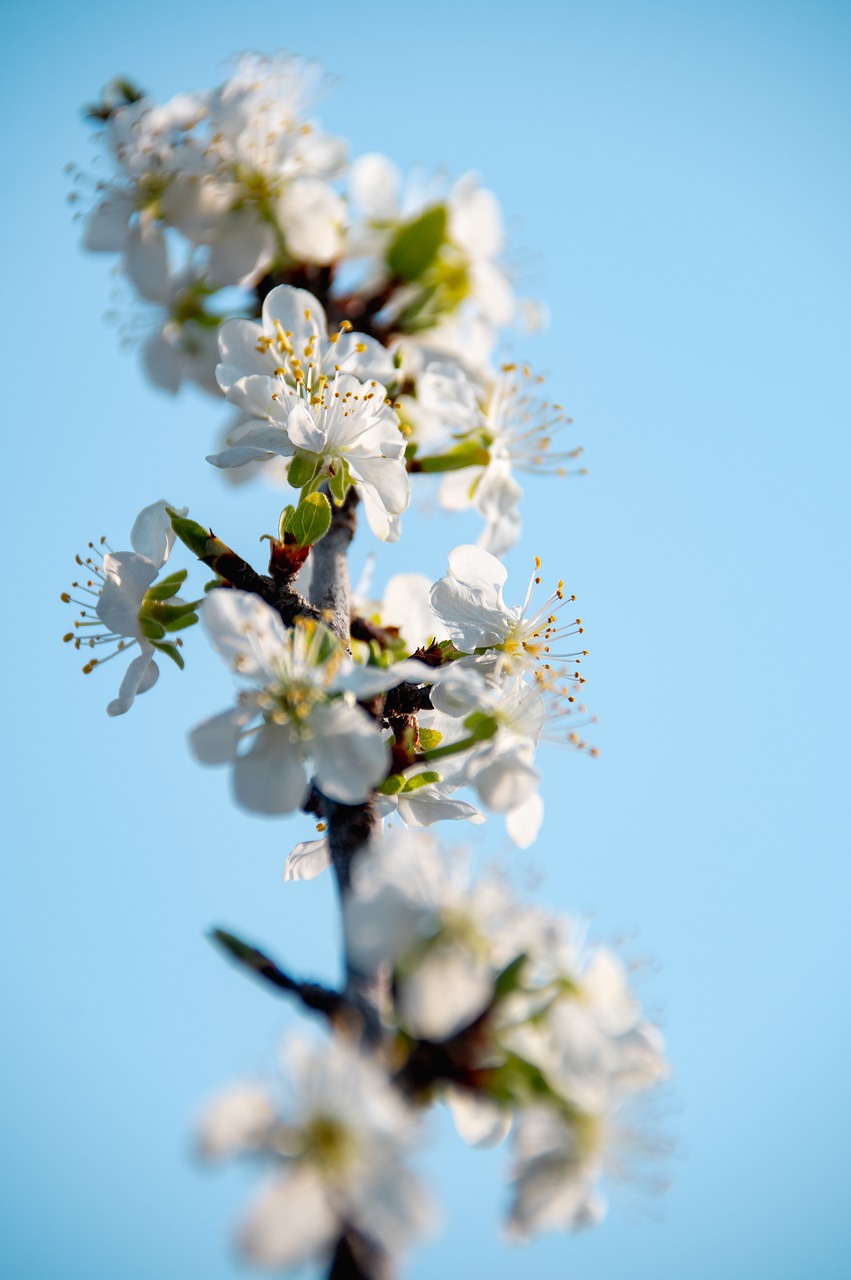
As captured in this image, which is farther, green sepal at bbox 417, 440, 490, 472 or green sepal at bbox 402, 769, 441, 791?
green sepal at bbox 417, 440, 490, 472

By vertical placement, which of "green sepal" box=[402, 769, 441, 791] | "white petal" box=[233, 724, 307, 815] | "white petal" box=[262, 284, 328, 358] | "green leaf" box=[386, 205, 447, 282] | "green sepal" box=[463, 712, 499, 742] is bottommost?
"white petal" box=[233, 724, 307, 815]

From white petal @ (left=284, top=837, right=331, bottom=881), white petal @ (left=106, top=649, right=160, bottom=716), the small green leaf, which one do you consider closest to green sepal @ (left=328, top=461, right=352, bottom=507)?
white petal @ (left=106, top=649, right=160, bottom=716)

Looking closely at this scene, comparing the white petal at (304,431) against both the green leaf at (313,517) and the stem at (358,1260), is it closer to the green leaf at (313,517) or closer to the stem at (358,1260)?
the green leaf at (313,517)

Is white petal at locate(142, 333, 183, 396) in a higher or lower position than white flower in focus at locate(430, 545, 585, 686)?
higher

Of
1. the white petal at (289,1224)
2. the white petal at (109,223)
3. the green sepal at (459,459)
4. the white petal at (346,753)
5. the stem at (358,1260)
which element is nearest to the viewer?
the white petal at (289,1224)

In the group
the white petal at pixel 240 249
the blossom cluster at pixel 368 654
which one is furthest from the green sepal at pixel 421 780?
the white petal at pixel 240 249

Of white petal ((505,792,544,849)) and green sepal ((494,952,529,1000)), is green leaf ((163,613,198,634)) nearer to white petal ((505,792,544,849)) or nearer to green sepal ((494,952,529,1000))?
white petal ((505,792,544,849))

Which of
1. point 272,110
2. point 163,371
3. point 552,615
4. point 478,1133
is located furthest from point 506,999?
point 272,110

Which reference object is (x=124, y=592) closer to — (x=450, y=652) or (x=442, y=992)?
(x=450, y=652)
